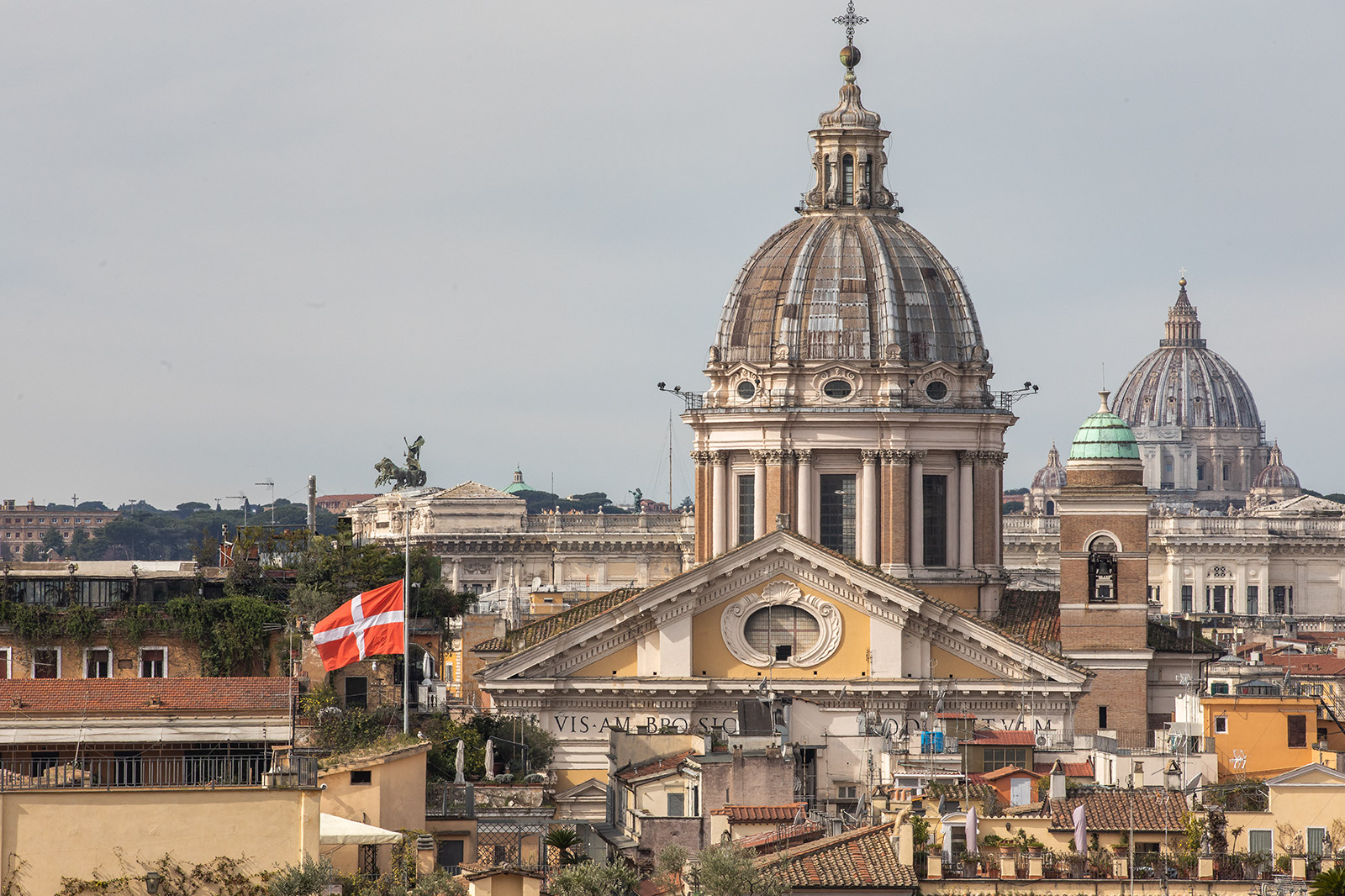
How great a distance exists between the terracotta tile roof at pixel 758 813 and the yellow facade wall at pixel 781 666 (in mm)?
15313

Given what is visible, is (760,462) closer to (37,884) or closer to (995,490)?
(995,490)

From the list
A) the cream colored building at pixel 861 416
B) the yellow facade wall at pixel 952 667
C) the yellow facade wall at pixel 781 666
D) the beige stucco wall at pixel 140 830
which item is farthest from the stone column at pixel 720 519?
the beige stucco wall at pixel 140 830

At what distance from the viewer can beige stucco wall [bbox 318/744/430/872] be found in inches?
1889

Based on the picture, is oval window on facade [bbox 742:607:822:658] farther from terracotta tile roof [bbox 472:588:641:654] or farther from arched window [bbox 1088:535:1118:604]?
arched window [bbox 1088:535:1118:604]

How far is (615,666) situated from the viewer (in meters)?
70.8

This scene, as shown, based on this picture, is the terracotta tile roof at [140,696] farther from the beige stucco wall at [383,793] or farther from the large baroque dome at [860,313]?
the large baroque dome at [860,313]

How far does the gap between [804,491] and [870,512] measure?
1.96 metres

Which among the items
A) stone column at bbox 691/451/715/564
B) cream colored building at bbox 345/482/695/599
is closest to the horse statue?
cream colored building at bbox 345/482/695/599

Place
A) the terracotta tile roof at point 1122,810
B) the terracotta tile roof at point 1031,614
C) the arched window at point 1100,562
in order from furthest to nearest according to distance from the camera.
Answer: the terracotta tile roof at point 1031,614
the arched window at point 1100,562
the terracotta tile roof at point 1122,810

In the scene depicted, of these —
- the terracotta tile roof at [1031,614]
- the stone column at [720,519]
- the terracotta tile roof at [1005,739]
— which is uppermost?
the stone column at [720,519]

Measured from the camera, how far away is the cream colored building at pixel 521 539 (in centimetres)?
18588

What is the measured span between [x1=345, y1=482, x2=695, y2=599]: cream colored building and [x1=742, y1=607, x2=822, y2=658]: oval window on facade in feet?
359

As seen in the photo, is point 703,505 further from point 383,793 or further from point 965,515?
point 383,793

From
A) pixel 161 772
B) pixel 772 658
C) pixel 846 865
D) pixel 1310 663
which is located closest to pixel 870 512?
pixel 772 658
